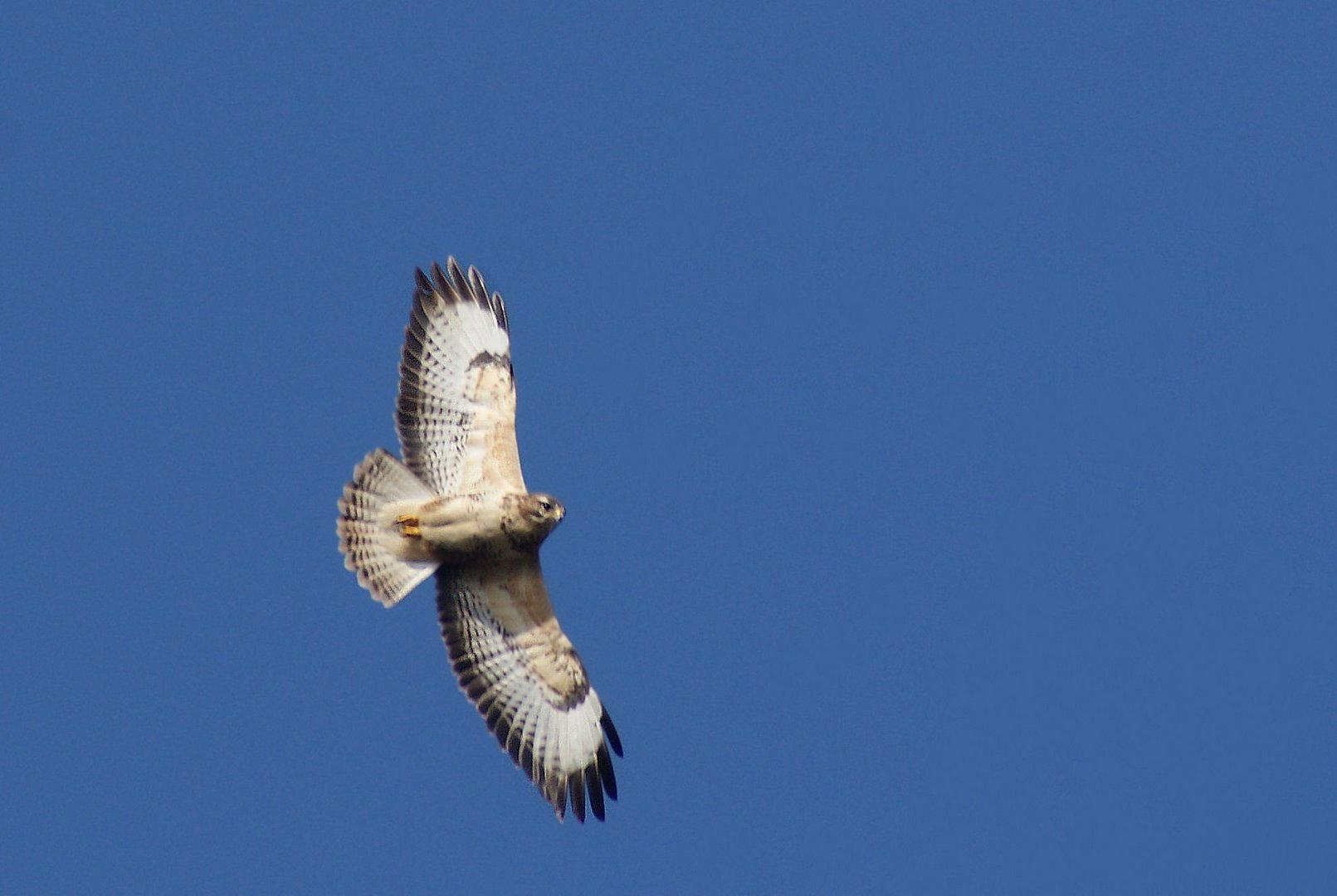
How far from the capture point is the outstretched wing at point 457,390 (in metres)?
9.72

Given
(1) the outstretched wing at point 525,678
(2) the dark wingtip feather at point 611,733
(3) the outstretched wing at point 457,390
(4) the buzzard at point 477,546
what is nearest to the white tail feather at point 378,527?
(4) the buzzard at point 477,546

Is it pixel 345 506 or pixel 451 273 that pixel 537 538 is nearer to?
pixel 345 506

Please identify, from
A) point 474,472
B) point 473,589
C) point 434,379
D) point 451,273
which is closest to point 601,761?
point 473,589

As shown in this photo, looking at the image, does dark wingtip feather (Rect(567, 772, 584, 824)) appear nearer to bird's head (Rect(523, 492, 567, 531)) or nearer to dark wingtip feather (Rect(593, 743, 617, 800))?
dark wingtip feather (Rect(593, 743, 617, 800))

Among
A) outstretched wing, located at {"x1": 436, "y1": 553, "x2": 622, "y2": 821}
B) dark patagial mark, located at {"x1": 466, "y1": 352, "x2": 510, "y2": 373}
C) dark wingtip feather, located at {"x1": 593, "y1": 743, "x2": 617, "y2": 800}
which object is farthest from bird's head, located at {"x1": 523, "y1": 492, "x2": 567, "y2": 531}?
dark wingtip feather, located at {"x1": 593, "y1": 743, "x2": 617, "y2": 800}

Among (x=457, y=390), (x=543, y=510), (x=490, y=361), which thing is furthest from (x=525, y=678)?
(x=490, y=361)

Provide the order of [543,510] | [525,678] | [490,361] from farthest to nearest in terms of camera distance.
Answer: [490,361] → [525,678] → [543,510]

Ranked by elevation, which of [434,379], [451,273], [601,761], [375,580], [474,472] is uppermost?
[451,273]

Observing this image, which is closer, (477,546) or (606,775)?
(477,546)

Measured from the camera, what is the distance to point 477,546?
31.0 ft

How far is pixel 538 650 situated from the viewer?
32.4 ft

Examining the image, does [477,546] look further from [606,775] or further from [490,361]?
[606,775]

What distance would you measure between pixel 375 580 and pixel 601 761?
1840mm

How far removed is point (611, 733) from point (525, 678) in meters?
0.66
